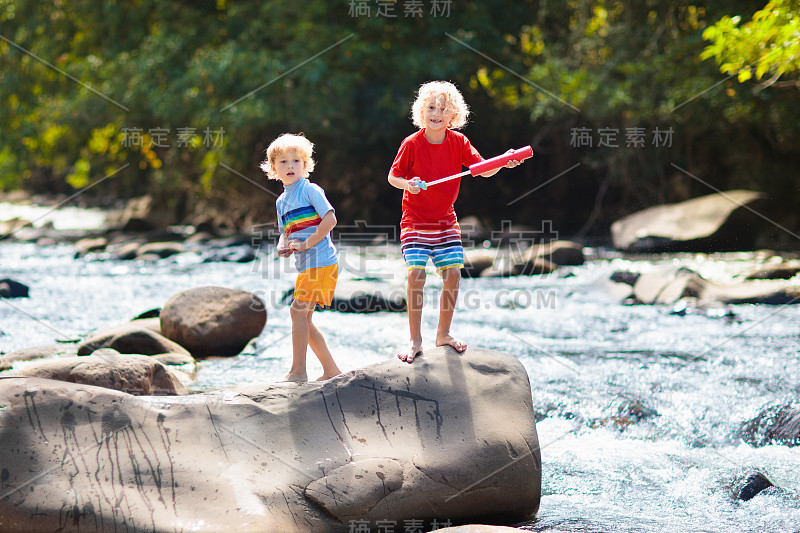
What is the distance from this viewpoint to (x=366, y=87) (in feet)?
51.1

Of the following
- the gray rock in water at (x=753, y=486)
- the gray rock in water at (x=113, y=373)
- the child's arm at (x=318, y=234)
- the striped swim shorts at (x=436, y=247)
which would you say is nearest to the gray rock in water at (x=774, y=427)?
the gray rock in water at (x=753, y=486)

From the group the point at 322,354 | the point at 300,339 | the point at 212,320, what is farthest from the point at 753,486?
the point at 212,320

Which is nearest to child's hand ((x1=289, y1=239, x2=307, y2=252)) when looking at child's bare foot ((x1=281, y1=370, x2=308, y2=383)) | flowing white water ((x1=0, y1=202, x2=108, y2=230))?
child's bare foot ((x1=281, y1=370, x2=308, y2=383))

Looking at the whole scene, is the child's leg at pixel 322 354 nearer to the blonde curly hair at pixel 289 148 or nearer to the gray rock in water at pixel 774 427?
the blonde curly hair at pixel 289 148

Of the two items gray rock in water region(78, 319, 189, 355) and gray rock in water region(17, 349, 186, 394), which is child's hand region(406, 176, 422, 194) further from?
gray rock in water region(78, 319, 189, 355)

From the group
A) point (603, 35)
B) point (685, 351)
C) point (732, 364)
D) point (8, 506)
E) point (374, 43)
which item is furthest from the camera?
point (374, 43)

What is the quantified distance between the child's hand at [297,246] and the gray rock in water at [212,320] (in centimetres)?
265

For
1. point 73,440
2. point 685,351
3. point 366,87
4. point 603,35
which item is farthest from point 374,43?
point 73,440

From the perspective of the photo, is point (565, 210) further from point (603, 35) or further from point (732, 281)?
point (732, 281)

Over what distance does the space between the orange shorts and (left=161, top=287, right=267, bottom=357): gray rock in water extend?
2.59 meters

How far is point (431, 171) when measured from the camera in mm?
3857

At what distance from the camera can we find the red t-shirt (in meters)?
3.82

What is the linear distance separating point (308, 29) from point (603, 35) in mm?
5306

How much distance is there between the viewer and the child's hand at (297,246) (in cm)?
373
